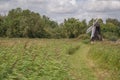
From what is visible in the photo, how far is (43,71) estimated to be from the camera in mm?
13711

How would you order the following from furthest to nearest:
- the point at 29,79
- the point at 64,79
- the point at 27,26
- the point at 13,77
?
the point at 27,26, the point at 64,79, the point at 29,79, the point at 13,77

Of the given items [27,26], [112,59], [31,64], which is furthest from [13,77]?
[27,26]

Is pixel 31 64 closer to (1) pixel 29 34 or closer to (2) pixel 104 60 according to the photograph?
(2) pixel 104 60

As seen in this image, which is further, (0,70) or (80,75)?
(80,75)

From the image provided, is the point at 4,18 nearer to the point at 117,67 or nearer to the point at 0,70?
the point at 117,67

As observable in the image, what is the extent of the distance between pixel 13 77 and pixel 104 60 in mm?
9348

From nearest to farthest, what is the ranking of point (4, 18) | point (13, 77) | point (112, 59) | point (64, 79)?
point (13, 77) < point (64, 79) < point (112, 59) < point (4, 18)

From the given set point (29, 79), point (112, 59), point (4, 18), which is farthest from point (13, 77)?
point (4, 18)

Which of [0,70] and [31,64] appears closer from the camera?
[0,70]

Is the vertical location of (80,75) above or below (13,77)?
below

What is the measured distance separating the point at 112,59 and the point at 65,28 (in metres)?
55.4

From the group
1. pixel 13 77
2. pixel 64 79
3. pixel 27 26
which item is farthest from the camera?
pixel 27 26

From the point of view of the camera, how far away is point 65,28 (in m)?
73.2

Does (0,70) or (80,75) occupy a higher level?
(0,70)
